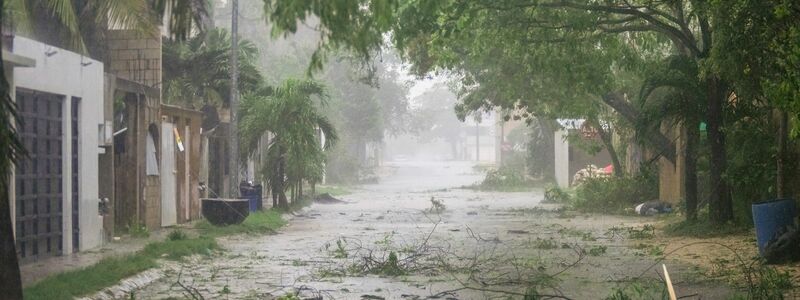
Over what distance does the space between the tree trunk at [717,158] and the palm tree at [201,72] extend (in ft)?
45.1

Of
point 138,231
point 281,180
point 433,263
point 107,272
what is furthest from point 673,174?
point 107,272

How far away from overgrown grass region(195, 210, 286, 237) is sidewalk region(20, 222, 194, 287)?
2234 millimetres

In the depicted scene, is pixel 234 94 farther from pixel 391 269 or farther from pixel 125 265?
pixel 391 269

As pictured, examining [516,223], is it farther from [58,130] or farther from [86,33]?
[58,130]

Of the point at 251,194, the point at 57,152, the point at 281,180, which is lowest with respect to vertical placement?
the point at 251,194

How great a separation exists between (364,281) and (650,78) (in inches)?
337

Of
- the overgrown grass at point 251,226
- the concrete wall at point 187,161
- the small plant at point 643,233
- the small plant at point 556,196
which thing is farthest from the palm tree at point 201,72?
the small plant at point 556,196

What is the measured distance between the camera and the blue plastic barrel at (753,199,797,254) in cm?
1468

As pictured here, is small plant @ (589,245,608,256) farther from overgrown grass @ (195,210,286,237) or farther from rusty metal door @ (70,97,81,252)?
rusty metal door @ (70,97,81,252)


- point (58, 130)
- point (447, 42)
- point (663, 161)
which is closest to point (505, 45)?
point (447, 42)

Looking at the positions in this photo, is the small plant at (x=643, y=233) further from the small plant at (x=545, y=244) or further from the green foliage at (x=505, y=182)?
the green foliage at (x=505, y=182)

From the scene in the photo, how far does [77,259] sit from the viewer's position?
1567 cm

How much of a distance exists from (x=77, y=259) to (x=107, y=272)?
102 inches

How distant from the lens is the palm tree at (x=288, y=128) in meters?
29.5
